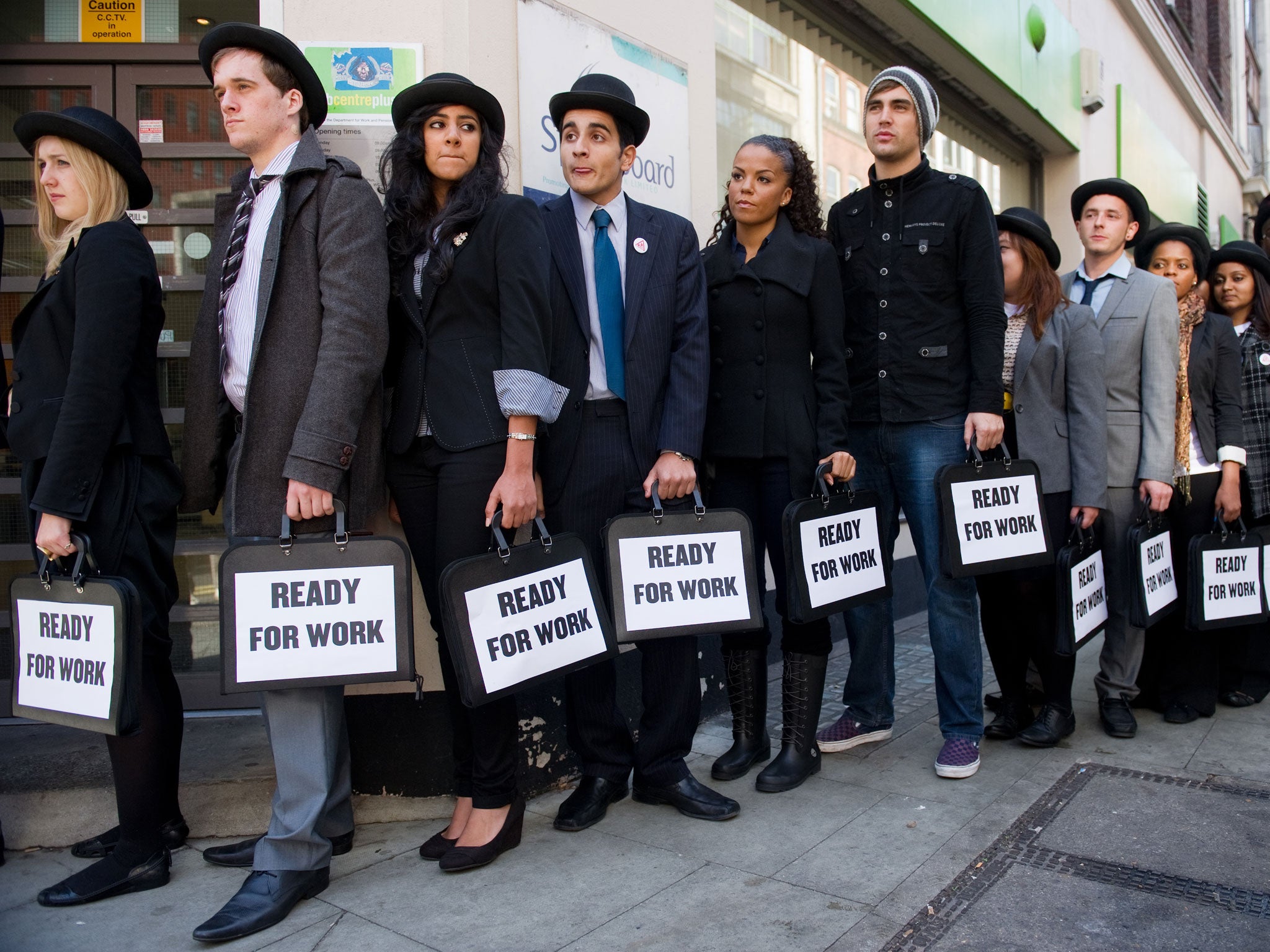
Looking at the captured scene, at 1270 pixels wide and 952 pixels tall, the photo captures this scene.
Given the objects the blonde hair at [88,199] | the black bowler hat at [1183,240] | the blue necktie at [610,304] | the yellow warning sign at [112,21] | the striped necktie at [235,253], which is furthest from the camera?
the black bowler hat at [1183,240]

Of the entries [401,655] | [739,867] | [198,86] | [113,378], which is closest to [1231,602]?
[739,867]

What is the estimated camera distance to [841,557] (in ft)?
11.1

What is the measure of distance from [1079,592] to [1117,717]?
700 millimetres

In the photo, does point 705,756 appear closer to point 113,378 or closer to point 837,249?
point 837,249

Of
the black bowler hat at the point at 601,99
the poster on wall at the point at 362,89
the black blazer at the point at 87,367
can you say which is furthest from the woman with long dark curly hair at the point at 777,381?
the black blazer at the point at 87,367

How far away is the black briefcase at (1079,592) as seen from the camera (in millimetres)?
3666

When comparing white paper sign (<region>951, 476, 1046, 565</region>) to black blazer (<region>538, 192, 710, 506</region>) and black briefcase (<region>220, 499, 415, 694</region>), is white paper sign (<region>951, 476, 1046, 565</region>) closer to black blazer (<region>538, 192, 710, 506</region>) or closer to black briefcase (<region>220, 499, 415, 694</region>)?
black blazer (<region>538, 192, 710, 506</region>)

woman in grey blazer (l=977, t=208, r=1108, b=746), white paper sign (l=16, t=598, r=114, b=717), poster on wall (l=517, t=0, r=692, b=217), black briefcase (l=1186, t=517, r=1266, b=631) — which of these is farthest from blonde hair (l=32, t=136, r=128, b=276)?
black briefcase (l=1186, t=517, r=1266, b=631)

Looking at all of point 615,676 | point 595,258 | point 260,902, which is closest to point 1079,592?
point 615,676

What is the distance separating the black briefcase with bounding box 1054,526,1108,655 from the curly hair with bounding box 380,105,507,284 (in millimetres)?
2333

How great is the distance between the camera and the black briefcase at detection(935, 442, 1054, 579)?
3.46 meters

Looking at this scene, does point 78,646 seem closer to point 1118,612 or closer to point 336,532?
point 336,532

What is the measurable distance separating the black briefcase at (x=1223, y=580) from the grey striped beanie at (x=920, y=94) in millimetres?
2013

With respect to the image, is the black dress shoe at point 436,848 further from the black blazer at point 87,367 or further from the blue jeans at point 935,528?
the blue jeans at point 935,528
